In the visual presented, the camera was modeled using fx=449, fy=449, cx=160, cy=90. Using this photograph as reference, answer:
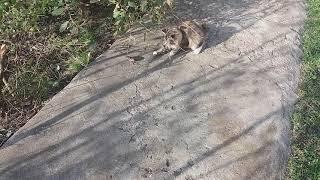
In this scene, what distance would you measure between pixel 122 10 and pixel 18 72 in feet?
4.09

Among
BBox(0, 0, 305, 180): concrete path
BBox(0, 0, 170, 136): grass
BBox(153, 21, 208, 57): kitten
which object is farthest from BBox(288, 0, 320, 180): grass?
BBox(0, 0, 170, 136): grass

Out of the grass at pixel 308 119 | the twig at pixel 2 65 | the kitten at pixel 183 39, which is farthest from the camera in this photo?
the kitten at pixel 183 39

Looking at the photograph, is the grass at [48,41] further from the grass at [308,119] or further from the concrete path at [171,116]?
the grass at [308,119]

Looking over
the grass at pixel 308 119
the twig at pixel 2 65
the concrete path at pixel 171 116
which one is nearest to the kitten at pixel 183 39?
the concrete path at pixel 171 116

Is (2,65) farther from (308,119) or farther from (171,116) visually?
(308,119)

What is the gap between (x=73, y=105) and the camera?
14.0ft

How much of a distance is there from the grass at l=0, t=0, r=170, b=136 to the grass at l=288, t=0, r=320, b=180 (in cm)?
175

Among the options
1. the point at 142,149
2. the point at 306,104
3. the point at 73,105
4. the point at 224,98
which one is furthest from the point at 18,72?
the point at 306,104

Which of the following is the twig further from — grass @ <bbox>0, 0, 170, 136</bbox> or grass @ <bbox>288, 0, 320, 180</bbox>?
grass @ <bbox>288, 0, 320, 180</bbox>

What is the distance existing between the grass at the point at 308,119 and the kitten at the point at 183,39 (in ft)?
3.95

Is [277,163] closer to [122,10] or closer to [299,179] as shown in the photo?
[299,179]

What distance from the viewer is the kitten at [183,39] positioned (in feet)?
15.9

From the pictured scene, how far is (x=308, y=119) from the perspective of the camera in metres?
4.38

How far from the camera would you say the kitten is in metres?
4.86
